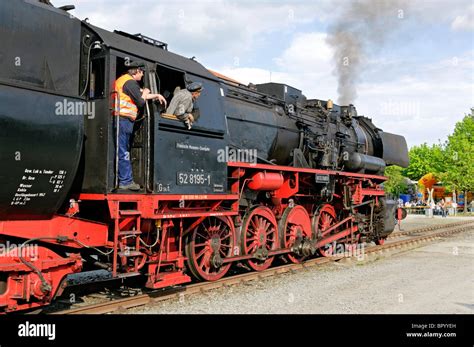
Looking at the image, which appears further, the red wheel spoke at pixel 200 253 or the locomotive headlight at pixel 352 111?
the locomotive headlight at pixel 352 111

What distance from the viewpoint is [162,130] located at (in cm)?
675

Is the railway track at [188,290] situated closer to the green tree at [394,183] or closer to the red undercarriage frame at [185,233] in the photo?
the red undercarriage frame at [185,233]

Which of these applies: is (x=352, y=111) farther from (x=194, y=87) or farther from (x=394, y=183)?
(x=394, y=183)

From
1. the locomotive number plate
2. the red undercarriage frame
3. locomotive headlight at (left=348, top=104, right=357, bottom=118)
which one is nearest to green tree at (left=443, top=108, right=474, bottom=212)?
locomotive headlight at (left=348, top=104, right=357, bottom=118)

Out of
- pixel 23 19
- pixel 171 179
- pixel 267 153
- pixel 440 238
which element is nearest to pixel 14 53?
pixel 23 19

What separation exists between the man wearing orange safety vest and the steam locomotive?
120 millimetres

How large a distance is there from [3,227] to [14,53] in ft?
6.56

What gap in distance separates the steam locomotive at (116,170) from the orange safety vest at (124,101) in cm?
11

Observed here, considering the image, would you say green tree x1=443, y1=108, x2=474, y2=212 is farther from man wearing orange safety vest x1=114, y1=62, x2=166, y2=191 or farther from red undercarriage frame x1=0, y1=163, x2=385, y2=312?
man wearing orange safety vest x1=114, y1=62, x2=166, y2=191

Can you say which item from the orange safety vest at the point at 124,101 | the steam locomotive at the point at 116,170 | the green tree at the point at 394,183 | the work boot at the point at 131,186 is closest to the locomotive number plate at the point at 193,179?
the steam locomotive at the point at 116,170

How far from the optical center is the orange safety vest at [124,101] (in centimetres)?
629

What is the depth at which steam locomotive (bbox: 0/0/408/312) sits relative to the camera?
211 inches

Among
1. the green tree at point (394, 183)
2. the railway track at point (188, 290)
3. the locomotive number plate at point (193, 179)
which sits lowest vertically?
the railway track at point (188, 290)
